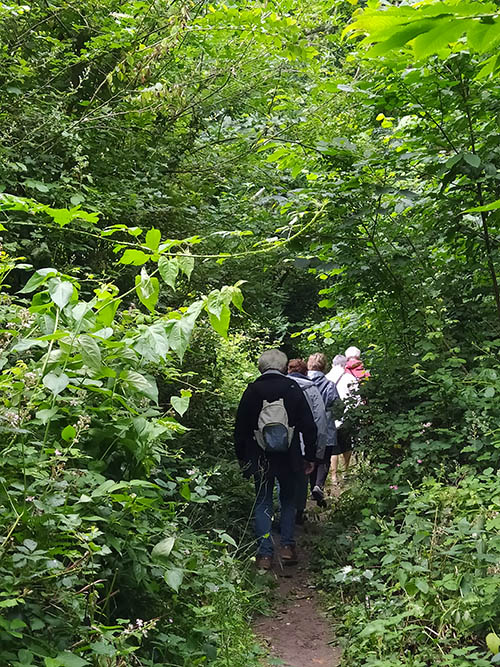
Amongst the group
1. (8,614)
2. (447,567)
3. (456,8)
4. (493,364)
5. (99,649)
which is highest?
(456,8)

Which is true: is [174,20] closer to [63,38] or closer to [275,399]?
[63,38]

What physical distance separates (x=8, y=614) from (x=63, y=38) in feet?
18.7

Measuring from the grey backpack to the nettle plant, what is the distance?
2.89 metres

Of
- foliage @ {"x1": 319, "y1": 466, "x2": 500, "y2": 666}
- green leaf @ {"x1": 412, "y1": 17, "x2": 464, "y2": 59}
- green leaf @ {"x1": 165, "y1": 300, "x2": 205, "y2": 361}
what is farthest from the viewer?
foliage @ {"x1": 319, "y1": 466, "x2": 500, "y2": 666}

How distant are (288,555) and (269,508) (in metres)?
0.52

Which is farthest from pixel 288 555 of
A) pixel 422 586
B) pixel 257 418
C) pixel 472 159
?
pixel 472 159

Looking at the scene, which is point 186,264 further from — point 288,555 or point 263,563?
point 288,555

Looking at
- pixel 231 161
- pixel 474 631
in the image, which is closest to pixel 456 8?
pixel 474 631

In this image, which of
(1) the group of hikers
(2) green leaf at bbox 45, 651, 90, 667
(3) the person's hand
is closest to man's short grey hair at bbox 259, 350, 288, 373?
(1) the group of hikers

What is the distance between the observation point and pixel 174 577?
2.95m

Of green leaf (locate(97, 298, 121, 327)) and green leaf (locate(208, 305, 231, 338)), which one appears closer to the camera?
green leaf (locate(208, 305, 231, 338))

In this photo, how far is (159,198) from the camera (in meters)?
6.01

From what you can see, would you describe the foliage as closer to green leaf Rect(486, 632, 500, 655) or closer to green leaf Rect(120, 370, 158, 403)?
green leaf Rect(486, 632, 500, 655)

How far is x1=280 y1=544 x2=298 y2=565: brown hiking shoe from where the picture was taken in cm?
636
